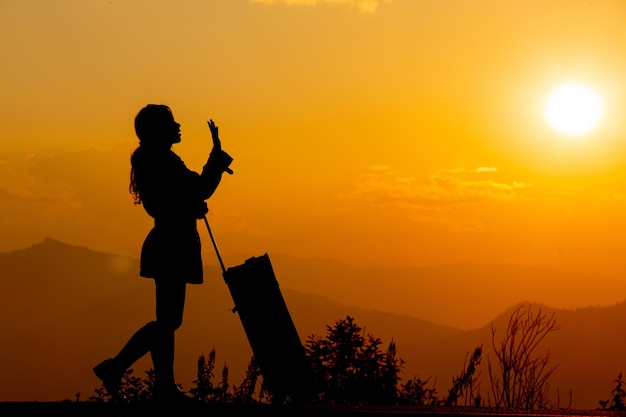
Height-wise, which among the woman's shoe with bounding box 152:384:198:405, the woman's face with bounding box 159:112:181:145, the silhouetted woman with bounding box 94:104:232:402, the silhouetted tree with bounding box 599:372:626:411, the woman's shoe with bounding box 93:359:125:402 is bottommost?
the woman's shoe with bounding box 152:384:198:405

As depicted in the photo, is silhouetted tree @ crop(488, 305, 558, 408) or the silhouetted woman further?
silhouetted tree @ crop(488, 305, 558, 408)

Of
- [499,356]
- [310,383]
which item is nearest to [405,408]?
[310,383]

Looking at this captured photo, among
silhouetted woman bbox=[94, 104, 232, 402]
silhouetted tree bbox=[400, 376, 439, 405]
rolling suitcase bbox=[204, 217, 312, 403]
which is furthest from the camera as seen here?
silhouetted tree bbox=[400, 376, 439, 405]

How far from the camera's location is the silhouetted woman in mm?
8992

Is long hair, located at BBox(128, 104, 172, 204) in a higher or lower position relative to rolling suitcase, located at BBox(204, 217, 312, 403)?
higher

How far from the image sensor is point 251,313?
30.6 ft

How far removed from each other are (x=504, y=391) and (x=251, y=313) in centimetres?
312

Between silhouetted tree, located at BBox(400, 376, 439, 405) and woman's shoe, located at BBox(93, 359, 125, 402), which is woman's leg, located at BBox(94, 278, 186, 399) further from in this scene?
silhouetted tree, located at BBox(400, 376, 439, 405)

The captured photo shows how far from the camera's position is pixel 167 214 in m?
9.03

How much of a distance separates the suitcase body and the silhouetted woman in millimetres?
357

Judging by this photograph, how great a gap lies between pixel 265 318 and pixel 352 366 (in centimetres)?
258

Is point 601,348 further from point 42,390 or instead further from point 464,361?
point 464,361

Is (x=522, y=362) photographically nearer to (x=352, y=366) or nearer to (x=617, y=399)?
(x=617, y=399)

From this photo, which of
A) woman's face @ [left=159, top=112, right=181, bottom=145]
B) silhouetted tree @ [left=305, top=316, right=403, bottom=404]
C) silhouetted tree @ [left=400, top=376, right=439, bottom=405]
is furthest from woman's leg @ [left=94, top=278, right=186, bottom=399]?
silhouetted tree @ [left=400, top=376, right=439, bottom=405]
